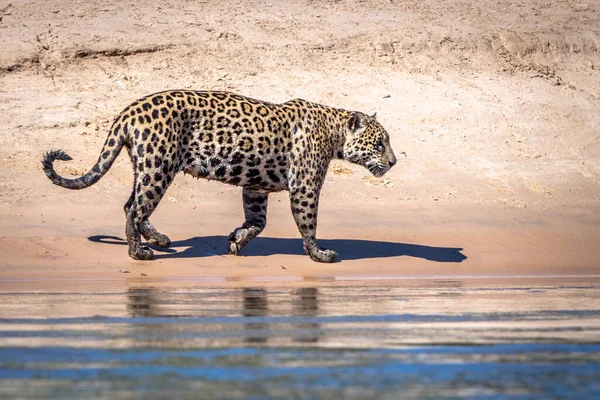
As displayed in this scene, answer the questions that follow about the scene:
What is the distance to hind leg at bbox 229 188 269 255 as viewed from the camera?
12.6 m

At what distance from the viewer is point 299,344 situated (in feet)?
20.2

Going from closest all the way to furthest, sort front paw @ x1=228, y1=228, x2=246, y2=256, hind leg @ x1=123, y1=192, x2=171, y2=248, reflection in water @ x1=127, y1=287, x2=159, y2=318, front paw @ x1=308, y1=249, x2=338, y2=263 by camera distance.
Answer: reflection in water @ x1=127, y1=287, x2=159, y2=318
hind leg @ x1=123, y1=192, x2=171, y2=248
front paw @ x1=308, y1=249, x2=338, y2=263
front paw @ x1=228, y1=228, x2=246, y2=256

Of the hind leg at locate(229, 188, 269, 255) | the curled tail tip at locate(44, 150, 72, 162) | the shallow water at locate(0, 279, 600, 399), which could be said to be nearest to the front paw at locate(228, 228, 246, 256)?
the hind leg at locate(229, 188, 269, 255)

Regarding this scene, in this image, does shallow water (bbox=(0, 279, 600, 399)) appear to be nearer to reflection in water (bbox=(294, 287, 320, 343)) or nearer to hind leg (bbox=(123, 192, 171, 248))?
reflection in water (bbox=(294, 287, 320, 343))

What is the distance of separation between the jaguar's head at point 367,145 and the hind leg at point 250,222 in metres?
1.14

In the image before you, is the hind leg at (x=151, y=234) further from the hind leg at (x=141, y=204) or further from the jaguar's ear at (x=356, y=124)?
the jaguar's ear at (x=356, y=124)

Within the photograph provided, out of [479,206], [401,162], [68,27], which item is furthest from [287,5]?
[479,206]

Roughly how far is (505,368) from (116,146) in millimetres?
7223

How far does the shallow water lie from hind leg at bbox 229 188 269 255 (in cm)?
294

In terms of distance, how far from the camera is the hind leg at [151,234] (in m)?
12.3

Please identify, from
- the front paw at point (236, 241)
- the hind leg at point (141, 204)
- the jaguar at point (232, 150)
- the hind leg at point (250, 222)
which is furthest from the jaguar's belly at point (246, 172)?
the front paw at point (236, 241)

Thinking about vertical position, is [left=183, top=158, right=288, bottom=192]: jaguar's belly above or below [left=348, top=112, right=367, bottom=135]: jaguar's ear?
below

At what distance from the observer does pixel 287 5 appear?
20.7 m

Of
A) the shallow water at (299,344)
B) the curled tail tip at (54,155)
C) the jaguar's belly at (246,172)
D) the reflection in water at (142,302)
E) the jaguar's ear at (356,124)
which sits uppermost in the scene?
the jaguar's ear at (356,124)
